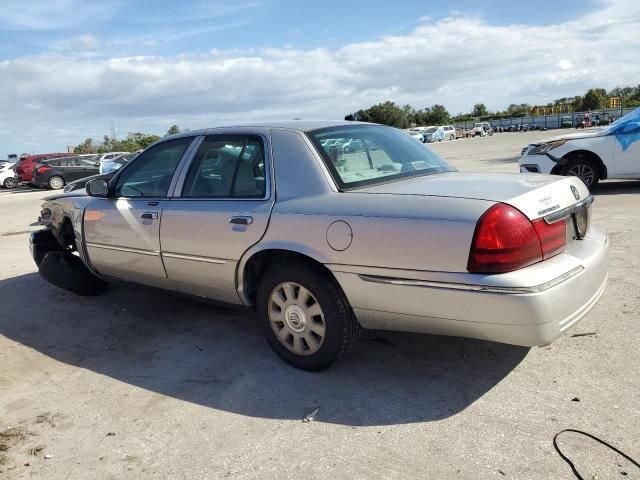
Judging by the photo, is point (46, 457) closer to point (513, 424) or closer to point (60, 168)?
point (513, 424)

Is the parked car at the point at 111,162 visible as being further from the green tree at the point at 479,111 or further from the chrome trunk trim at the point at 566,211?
the green tree at the point at 479,111

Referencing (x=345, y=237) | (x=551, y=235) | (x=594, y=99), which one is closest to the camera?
(x=551, y=235)

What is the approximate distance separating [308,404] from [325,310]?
0.55 m

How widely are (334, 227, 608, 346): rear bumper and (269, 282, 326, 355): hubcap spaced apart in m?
0.31

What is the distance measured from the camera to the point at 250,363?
3.89m

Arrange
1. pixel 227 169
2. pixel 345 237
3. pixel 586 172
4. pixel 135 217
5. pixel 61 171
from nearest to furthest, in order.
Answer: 1. pixel 345 237
2. pixel 227 169
3. pixel 135 217
4. pixel 586 172
5. pixel 61 171

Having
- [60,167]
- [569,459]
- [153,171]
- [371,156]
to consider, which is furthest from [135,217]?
[60,167]

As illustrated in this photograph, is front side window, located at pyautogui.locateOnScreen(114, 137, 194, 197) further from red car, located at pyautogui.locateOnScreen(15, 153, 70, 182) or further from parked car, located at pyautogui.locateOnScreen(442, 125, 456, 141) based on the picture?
parked car, located at pyautogui.locateOnScreen(442, 125, 456, 141)

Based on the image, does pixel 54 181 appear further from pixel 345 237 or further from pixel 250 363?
pixel 345 237

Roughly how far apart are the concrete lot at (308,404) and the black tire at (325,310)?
128 millimetres

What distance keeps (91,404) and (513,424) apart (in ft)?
8.14

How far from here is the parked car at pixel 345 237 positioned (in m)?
2.86

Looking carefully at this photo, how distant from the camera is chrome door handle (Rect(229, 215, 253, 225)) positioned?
3672 mm

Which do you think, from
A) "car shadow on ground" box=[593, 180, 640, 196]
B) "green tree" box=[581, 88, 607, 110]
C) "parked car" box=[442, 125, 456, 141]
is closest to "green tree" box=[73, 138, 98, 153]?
"parked car" box=[442, 125, 456, 141]
